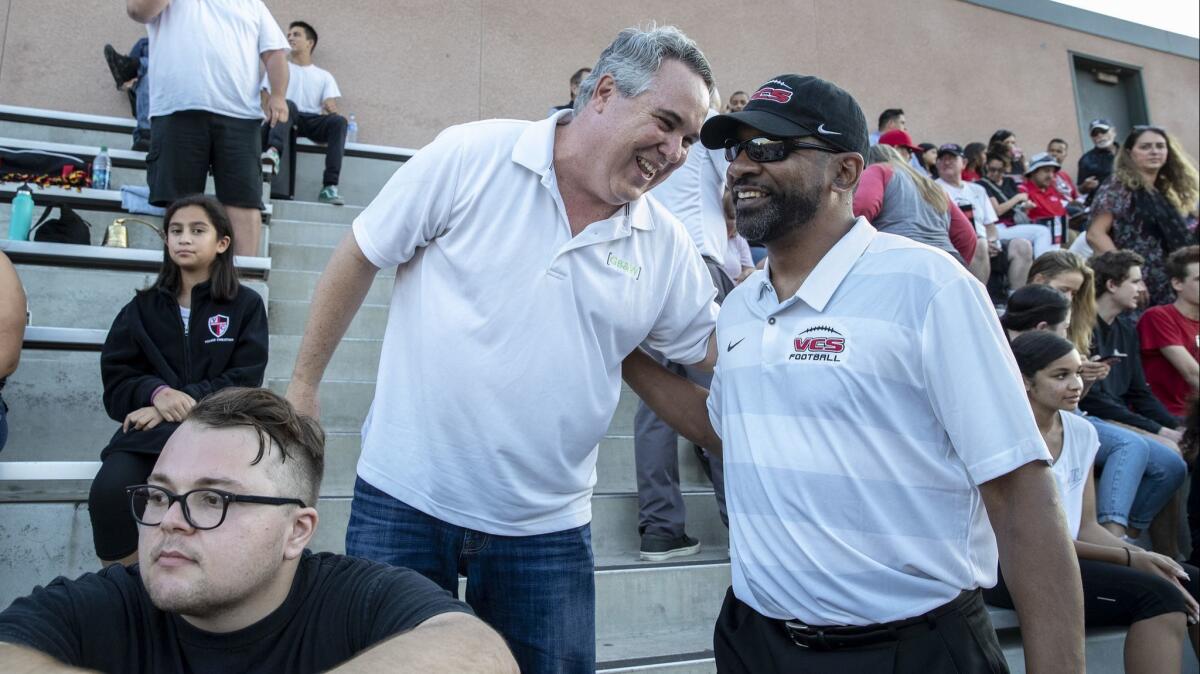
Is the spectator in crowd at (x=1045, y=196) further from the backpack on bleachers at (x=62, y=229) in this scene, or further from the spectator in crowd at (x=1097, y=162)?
the backpack on bleachers at (x=62, y=229)

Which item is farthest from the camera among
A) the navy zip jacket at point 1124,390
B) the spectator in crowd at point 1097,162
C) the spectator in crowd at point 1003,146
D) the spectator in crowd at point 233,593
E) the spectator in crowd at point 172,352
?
the spectator in crowd at point 1097,162

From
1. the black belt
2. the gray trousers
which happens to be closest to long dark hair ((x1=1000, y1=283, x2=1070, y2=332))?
the gray trousers

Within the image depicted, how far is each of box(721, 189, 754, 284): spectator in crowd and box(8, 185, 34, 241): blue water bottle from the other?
3.15 metres

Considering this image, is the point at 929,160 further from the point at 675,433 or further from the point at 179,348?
Result: the point at 179,348

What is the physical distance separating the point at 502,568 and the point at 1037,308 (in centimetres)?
286

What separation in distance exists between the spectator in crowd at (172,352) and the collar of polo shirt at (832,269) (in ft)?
6.51

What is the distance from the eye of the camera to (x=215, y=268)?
126 inches

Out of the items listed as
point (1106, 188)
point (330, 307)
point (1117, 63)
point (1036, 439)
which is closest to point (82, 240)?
point (330, 307)

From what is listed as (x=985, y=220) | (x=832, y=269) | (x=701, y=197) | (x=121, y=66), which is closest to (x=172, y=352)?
(x=701, y=197)

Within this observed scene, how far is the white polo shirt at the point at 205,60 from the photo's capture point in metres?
4.23

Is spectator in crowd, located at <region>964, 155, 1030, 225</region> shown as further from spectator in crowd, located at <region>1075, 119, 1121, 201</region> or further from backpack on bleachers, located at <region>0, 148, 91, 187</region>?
backpack on bleachers, located at <region>0, 148, 91, 187</region>

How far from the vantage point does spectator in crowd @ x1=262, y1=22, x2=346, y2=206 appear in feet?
20.6

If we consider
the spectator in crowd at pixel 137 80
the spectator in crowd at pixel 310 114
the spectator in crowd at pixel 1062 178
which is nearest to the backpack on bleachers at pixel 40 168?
the spectator in crowd at pixel 137 80

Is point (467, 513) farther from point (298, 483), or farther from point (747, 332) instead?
point (747, 332)
